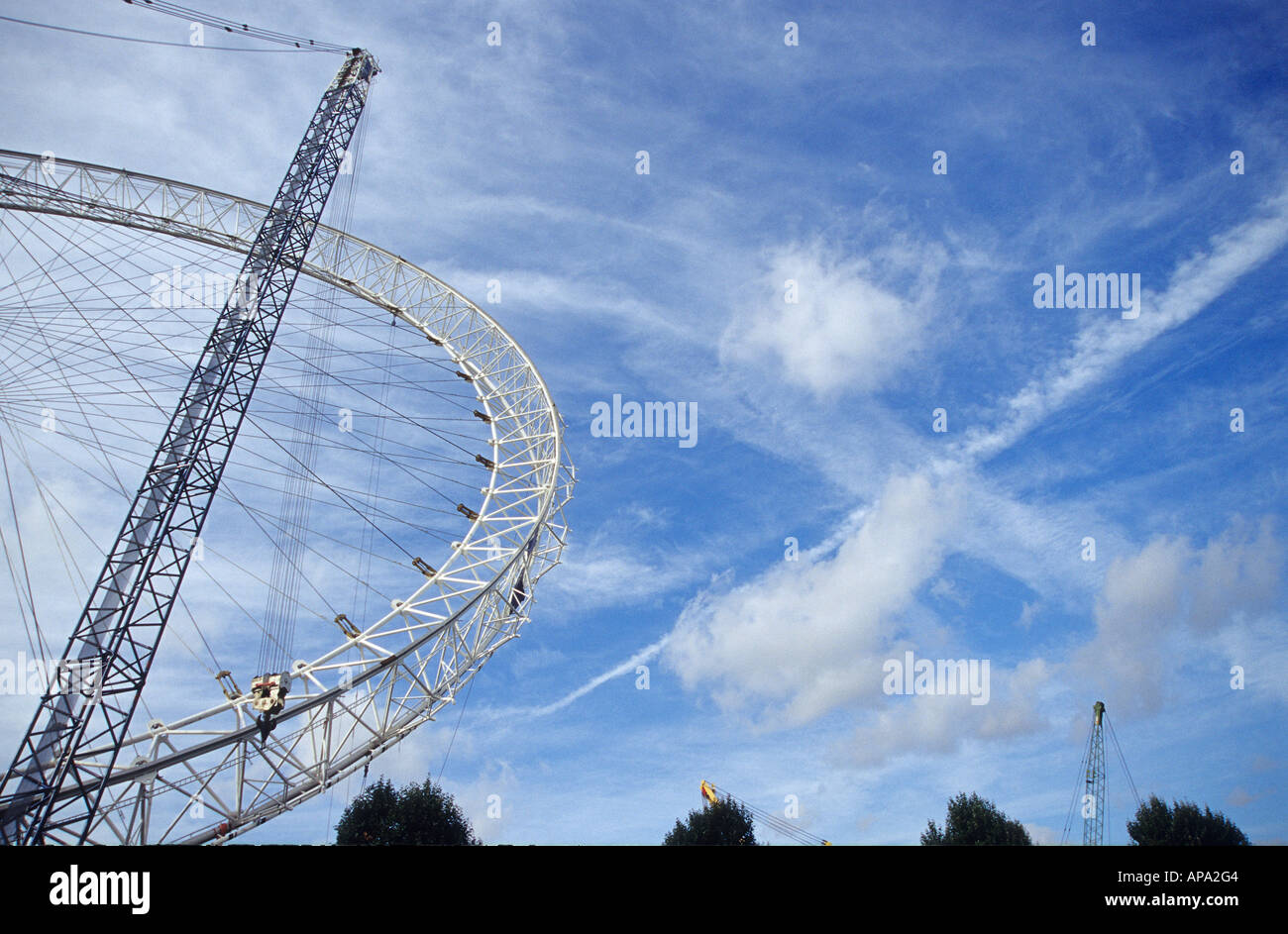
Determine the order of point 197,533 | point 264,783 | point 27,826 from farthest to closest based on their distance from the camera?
1. point 197,533
2. point 264,783
3. point 27,826

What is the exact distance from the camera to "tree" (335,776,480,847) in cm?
5625

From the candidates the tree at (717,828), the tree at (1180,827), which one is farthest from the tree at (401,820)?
the tree at (1180,827)

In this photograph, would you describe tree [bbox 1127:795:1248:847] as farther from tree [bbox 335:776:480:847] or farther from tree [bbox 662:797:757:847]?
tree [bbox 335:776:480:847]

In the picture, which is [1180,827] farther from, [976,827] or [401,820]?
[401,820]

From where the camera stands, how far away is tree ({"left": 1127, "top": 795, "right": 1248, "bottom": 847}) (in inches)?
2653

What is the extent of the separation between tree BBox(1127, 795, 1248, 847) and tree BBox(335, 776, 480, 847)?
53.6 m

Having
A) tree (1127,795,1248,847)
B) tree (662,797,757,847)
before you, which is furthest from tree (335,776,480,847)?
tree (1127,795,1248,847)

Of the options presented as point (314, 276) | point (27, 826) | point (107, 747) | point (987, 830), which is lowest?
point (987, 830)

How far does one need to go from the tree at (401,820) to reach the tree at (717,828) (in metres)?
17.3

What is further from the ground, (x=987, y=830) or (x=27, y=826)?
(x=27, y=826)
